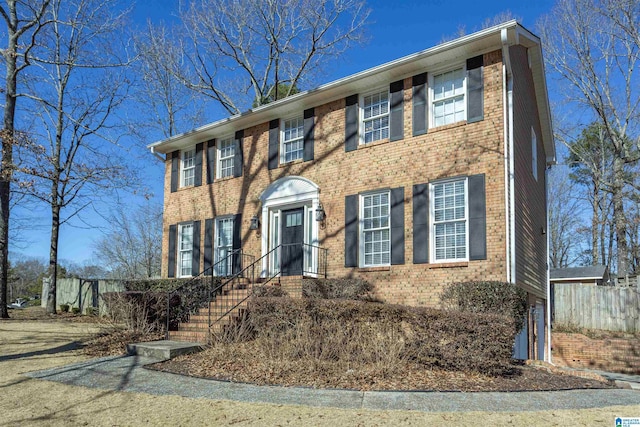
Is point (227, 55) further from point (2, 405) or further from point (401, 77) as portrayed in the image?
point (2, 405)

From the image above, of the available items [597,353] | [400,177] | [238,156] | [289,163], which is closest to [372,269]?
[400,177]

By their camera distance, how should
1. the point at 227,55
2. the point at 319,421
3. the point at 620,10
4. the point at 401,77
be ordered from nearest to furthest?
the point at 319,421 → the point at 401,77 → the point at 620,10 → the point at 227,55

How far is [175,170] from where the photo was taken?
17.1 m

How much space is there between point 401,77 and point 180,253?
9.10m

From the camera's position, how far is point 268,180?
46.5ft

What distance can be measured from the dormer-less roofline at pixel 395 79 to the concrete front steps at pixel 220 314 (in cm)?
467

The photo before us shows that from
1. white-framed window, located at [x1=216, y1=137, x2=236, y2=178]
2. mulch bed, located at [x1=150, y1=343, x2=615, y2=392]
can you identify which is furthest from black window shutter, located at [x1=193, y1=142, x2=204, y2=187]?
mulch bed, located at [x1=150, y1=343, x2=615, y2=392]

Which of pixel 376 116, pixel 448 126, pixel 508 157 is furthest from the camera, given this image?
pixel 376 116

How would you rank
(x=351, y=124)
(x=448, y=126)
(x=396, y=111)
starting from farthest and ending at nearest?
(x=351, y=124)
(x=396, y=111)
(x=448, y=126)

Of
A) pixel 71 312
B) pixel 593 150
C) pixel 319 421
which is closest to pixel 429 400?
pixel 319 421

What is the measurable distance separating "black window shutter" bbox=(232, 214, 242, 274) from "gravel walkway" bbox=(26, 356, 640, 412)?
670 cm

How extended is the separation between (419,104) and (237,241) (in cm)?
653

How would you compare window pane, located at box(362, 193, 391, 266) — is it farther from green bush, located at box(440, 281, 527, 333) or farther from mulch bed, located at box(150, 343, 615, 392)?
mulch bed, located at box(150, 343, 615, 392)

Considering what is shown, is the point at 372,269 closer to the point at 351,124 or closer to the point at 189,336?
→ the point at 351,124
